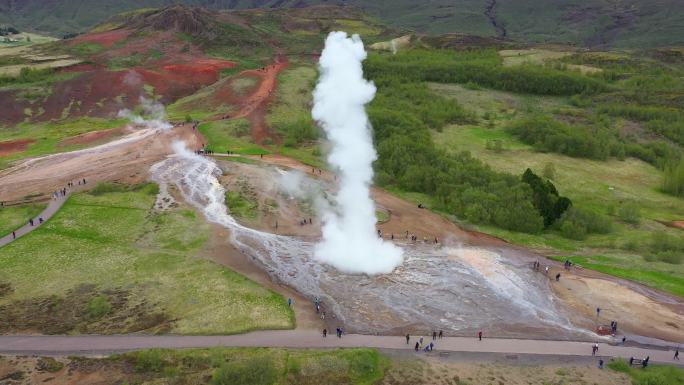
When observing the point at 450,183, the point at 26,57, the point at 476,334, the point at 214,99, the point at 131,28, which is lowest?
the point at 476,334

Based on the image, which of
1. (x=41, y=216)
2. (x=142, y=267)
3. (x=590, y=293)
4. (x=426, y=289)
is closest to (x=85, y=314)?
(x=142, y=267)

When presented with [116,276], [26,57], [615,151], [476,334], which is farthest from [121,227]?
[26,57]

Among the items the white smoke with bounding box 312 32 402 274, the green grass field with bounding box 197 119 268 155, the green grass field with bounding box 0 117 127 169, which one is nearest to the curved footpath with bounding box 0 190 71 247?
the green grass field with bounding box 0 117 127 169

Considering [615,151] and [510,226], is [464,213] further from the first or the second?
[615,151]

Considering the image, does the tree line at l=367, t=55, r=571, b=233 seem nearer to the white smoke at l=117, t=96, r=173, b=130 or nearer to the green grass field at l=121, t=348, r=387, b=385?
the green grass field at l=121, t=348, r=387, b=385

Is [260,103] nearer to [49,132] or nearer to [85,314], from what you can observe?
[49,132]

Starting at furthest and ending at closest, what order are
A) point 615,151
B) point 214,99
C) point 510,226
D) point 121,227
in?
1. point 214,99
2. point 615,151
3. point 510,226
4. point 121,227
